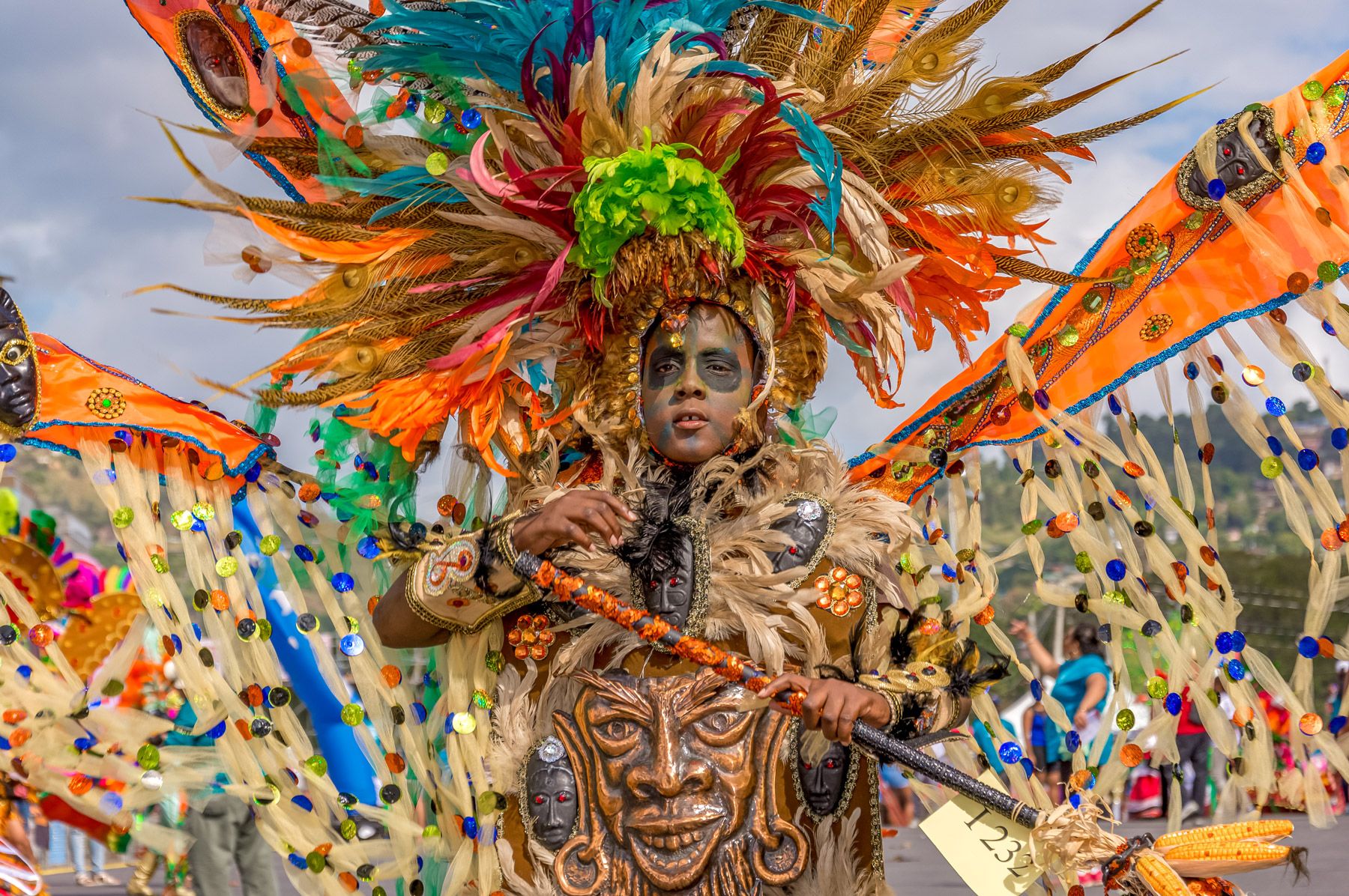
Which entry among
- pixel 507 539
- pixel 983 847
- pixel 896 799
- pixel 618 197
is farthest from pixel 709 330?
pixel 896 799

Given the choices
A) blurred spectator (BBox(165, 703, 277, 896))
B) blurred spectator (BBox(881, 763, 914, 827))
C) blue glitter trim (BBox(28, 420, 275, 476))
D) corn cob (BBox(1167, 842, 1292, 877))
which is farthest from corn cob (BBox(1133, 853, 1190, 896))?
blurred spectator (BBox(881, 763, 914, 827))

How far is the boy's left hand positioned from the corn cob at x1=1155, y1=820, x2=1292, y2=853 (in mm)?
564

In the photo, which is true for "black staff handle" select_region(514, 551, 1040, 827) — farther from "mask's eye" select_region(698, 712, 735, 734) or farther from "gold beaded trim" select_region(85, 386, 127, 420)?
"gold beaded trim" select_region(85, 386, 127, 420)

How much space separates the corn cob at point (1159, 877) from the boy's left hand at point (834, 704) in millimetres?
533

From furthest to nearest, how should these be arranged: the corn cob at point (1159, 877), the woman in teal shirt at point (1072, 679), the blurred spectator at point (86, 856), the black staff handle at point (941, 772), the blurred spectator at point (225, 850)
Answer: the blurred spectator at point (86, 856) < the blurred spectator at point (225, 850) < the woman in teal shirt at point (1072, 679) < the black staff handle at point (941, 772) < the corn cob at point (1159, 877)

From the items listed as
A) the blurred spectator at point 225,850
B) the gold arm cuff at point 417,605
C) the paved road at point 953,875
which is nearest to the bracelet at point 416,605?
the gold arm cuff at point 417,605

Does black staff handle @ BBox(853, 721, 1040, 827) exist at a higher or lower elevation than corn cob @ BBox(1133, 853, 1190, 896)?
higher

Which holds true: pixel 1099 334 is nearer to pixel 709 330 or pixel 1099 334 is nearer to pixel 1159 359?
pixel 1159 359

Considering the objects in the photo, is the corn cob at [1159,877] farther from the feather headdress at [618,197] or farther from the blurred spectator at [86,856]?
the blurred spectator at [86,856]

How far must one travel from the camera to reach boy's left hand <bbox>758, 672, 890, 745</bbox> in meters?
2.56

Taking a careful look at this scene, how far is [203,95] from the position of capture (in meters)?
3.15

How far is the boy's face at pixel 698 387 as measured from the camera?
117 inches

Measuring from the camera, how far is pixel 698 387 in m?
2.97

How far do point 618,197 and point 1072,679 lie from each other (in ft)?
11.3
